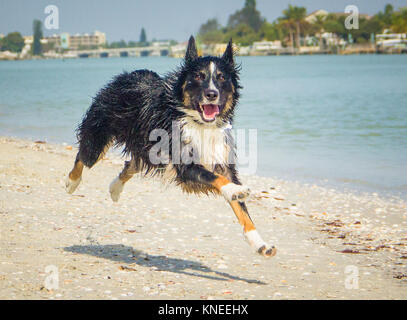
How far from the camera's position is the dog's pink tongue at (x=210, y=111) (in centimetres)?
642

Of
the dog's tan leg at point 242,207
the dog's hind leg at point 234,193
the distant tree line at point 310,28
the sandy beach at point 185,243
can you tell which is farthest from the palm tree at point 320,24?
the dog's tan leg at point 242,207

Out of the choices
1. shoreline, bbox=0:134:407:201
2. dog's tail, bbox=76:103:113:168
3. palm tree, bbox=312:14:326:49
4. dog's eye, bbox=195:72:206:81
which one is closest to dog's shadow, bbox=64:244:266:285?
dog's tail, bbox=76:103:113:168

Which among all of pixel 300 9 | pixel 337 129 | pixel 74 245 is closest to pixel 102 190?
pixel 74 245

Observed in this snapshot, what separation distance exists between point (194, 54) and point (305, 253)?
2813 millimetres

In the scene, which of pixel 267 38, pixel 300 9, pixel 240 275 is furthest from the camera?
pixel 267 38

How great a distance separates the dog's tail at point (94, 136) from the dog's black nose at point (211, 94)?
1.78 metres

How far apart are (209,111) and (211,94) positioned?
0.84 feet

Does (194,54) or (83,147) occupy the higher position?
(194,54)

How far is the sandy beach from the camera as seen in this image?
575cm

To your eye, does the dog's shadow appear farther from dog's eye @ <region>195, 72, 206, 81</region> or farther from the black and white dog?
dog's eye @ <region>195, 72, 206, 81</region>

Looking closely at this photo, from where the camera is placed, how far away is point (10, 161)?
12.1 meters

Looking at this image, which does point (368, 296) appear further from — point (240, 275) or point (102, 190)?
point (102, 190)

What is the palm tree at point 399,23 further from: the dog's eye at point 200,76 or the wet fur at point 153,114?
the dog's eye at point 200,76

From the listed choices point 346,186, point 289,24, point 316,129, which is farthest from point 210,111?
point 289,24
